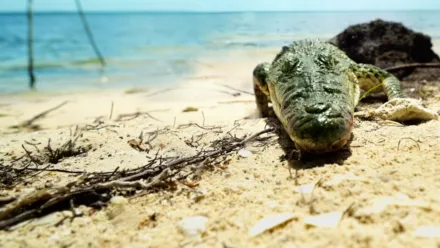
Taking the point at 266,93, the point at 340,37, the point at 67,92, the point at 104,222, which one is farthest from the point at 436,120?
the point at 67,92

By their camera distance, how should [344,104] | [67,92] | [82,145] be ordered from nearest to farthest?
1. [344,104]
2. [82,145]
3. [67,92]

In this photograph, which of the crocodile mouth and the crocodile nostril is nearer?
the crocodile mouth

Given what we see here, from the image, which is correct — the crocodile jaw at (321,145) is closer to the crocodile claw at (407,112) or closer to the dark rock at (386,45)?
the crocodile claw at (407,112)

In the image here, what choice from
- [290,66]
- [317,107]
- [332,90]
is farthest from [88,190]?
[290,66]

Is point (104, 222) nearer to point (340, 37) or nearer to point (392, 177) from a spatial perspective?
point (392, 177)

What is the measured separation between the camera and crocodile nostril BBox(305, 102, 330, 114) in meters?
2.66

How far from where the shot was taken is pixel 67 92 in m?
8.42

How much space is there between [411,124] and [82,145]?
9.85 feet

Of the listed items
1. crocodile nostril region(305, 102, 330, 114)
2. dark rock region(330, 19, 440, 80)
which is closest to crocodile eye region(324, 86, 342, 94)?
crocodile nostril region(305, 102, 330, 114)

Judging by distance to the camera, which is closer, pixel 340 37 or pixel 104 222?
pixel 104 222

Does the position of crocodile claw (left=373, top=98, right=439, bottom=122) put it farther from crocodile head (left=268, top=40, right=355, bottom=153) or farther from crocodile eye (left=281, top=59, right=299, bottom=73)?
crocodile eye (left=281, top=59, right=299, bottom=73)

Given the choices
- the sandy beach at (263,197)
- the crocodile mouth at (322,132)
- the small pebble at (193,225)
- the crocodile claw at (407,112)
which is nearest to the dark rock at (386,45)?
the crocodile claw at (407,112)

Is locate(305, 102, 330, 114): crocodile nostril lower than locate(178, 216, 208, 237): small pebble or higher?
higher

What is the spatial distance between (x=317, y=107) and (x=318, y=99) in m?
0.13
